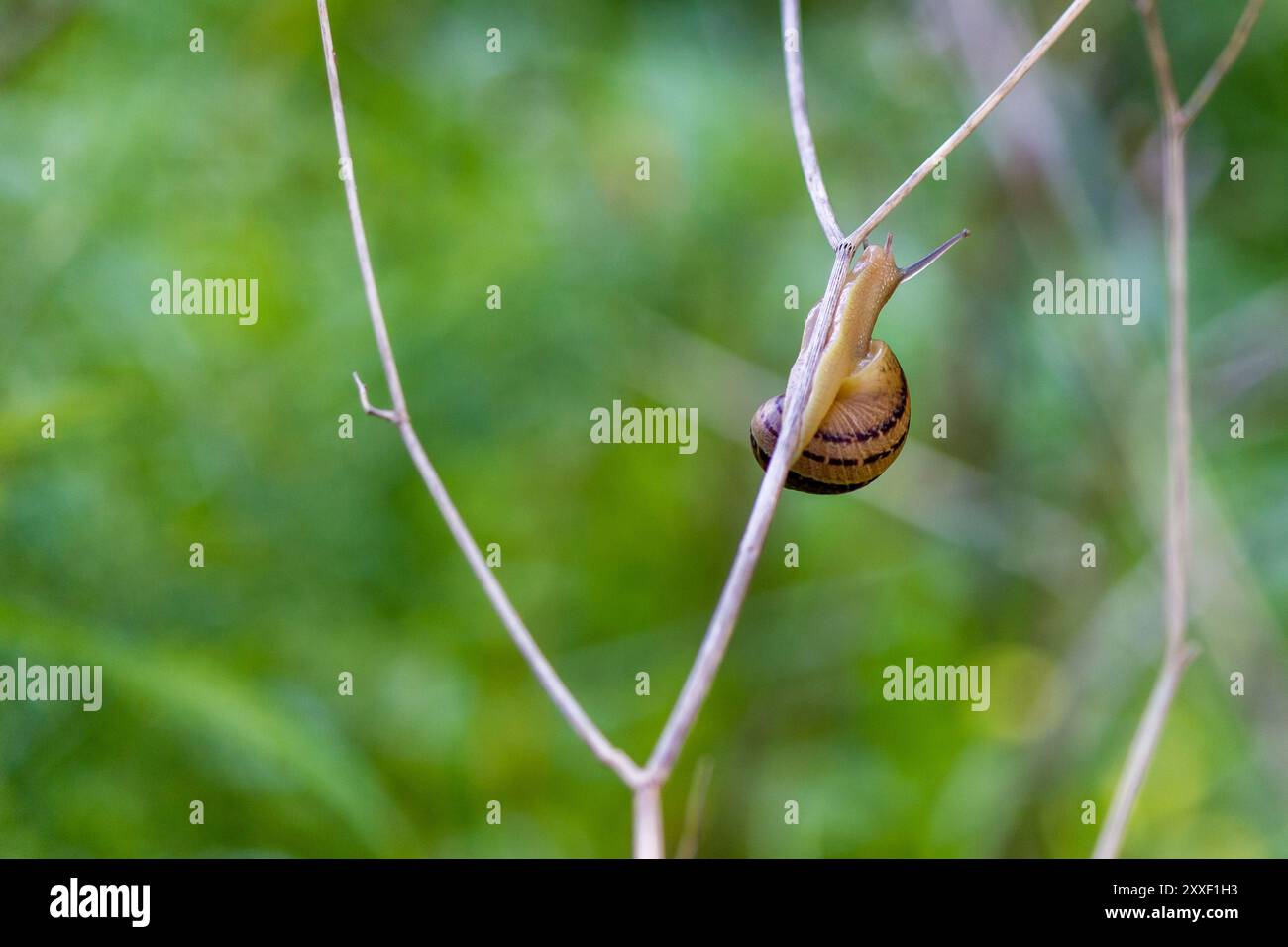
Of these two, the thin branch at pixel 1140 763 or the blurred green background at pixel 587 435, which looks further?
the blurred green background at pixel 587 435

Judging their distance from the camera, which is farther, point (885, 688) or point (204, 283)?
point (885, 688)

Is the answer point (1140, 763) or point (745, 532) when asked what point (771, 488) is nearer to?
point (745, 532)

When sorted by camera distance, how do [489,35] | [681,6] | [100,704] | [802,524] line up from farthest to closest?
[802,524] → [681,6] → [489,35] → [100,704]

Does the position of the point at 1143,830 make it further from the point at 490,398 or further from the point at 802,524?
the point at 490,398

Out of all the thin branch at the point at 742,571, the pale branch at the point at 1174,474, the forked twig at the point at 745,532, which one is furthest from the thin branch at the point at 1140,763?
the thin branch at the point at 742,571

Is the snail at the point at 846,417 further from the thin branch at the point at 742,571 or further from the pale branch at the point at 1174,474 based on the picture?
the pale branch at the point at 1174,474

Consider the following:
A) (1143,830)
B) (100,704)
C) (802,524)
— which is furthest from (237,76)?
(1143,830)

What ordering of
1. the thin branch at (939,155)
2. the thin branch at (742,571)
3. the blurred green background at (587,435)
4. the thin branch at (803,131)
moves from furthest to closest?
the blurred green background at (587,435), the thin branch at (803,131), the thin branch at (939,155), the thin branch at (742,571)

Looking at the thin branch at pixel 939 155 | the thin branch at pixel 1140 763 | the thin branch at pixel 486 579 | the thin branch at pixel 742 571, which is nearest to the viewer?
the thin branch at pixel 742 571
